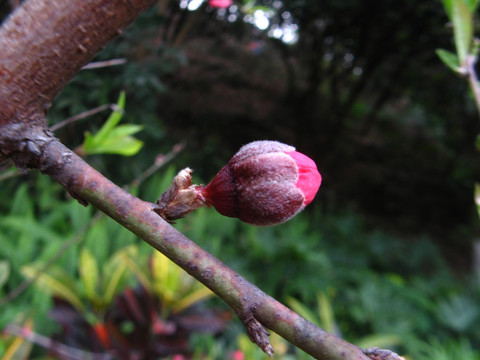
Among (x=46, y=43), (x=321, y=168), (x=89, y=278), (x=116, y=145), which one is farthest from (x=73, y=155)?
(x=321, y=168)

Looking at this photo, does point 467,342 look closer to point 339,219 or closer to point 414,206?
point 339,219

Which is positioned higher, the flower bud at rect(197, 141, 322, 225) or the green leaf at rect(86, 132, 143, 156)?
the flower bud at rect(197, 141, 322, 225)

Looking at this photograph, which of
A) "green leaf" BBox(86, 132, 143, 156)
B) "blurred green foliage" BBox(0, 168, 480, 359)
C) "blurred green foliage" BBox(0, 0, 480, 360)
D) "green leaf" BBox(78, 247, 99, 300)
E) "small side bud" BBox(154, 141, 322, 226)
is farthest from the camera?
"blurred green foliage" BBox(0, 168, 480, 359)

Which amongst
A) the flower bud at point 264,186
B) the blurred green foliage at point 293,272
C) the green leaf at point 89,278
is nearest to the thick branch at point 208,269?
the flower bud at point 264,186

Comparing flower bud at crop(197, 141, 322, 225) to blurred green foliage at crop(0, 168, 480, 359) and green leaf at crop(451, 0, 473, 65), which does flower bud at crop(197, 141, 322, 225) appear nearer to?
green leaf at crop(451, 0, 473, 65)

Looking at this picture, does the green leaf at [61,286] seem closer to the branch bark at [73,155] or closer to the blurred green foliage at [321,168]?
the blurred green foliage at [321,168]

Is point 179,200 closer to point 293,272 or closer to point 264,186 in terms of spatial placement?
point 264,186

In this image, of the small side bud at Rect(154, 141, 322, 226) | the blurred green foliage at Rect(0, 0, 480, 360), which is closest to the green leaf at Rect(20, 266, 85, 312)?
the blurred green foliage at Rect(0, 0, 480, 360)
